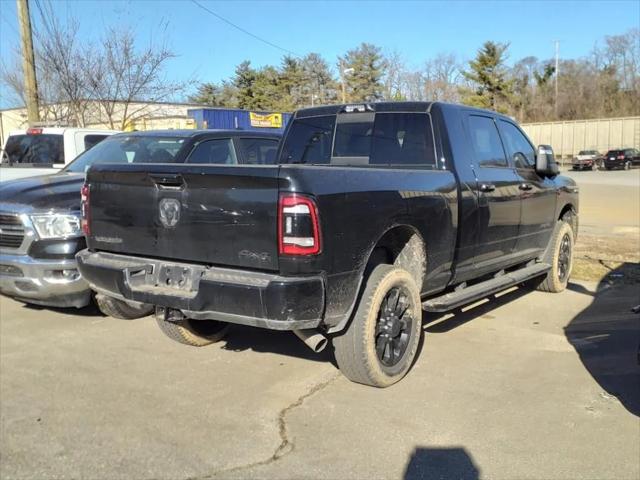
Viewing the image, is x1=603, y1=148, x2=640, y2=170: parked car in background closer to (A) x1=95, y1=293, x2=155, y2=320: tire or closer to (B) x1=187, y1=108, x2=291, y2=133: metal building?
(B) x1=187, y1=108, x2=291, y2=133: metal building

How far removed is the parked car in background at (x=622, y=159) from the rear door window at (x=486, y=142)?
45938mm

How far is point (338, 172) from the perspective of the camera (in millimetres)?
3779

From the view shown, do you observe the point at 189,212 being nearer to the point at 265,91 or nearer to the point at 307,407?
the point at 307,407

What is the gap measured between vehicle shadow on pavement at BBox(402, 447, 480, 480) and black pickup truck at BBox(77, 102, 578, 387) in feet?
2.69

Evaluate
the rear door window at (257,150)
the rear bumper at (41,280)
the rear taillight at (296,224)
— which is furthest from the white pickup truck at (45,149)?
the rear taillight at (296,224)

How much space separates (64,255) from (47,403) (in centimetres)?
178

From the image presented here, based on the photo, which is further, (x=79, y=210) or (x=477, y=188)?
(x=79, y=210)

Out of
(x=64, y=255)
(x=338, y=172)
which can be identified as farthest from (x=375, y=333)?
(x=64, y=255)

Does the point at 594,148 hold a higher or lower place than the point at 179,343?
higher

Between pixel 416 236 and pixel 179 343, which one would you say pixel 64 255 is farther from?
pixel 416 236

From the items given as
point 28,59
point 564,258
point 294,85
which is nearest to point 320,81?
point 294,85

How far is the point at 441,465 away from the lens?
11.0 feet

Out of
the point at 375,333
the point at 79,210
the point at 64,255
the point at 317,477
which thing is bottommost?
the point at 317,477

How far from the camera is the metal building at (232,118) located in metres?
25.0
